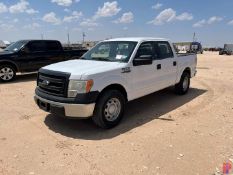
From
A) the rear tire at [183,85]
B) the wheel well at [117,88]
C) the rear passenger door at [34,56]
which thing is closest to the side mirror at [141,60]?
the wheel well at [117,88]

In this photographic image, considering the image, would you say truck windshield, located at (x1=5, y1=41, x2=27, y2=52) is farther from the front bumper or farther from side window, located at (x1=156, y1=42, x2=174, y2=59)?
the front bumper

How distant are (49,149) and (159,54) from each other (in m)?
3.79

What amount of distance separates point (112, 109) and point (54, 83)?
1284 millimetres

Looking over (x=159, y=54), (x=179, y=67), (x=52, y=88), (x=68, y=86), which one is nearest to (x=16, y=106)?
(x=52, y=88)

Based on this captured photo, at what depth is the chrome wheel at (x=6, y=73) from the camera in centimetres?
1073

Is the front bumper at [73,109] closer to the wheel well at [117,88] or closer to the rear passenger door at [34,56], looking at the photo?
the wheel well at [117,88]

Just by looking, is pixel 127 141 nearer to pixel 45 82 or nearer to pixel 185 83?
pixel 45 82

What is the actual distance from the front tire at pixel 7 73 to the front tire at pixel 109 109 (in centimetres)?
717

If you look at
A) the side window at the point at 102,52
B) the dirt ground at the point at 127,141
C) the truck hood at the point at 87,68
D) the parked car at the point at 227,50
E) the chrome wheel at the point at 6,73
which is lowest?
the dirt ground at the point at 127,141

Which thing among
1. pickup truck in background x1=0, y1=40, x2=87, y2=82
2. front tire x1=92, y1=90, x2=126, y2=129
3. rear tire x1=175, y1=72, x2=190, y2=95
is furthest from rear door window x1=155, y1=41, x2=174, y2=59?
pickup truck in background x1=0, y1=40, x2=87, y2=82

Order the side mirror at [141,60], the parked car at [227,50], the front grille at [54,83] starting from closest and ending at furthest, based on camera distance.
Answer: the front grille at [54,83] → the side mirror at [141,60] → the parked car at [227,50]

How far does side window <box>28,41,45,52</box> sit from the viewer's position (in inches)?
451

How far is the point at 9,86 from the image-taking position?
9875 mm

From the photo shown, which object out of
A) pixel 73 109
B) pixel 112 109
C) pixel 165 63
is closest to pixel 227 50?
pixel 165 63
